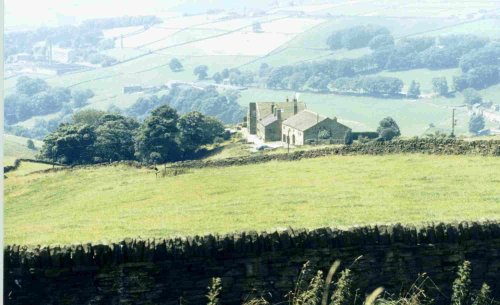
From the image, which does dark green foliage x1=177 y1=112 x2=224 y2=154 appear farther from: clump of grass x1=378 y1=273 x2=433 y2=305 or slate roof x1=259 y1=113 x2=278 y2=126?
clump of grass x1=378 y1=273 x2=433 y2=305

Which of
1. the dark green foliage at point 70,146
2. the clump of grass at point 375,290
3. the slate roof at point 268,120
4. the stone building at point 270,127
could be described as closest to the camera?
the clump of grass at point 375,290

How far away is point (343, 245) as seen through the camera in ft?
37.4

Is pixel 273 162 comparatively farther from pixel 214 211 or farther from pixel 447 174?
pixel 214 211

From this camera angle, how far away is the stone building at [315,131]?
110012 mm

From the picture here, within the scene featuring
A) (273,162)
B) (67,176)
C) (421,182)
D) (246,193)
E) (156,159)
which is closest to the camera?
(421,182)

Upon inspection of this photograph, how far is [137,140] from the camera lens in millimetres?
106625

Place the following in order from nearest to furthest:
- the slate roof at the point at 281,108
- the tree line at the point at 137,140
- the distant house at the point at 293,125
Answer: the tree line at the point at 137,140 < the distant house at the point at 293,125 < the slate roof at the point at 281,108

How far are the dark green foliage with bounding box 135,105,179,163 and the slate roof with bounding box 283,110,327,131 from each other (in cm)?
1712

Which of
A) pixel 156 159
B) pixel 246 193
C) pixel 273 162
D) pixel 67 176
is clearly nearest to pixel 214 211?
pixel 246 193

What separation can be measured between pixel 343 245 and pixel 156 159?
302 ft

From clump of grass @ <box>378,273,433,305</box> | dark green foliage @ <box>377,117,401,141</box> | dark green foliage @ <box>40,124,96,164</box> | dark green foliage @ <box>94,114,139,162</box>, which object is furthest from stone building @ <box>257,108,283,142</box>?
clump of grass @ <box>378,273,433,305</box>

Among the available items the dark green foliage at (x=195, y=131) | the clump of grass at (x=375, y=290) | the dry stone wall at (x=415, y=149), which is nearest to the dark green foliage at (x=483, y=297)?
the clump of grass at (x=375, y=290)

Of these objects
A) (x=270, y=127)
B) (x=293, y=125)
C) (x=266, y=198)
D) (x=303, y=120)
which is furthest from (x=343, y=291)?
(x=270, y=127)

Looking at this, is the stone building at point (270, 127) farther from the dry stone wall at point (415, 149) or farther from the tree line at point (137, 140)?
the dry stone wall at point (415, 149)
